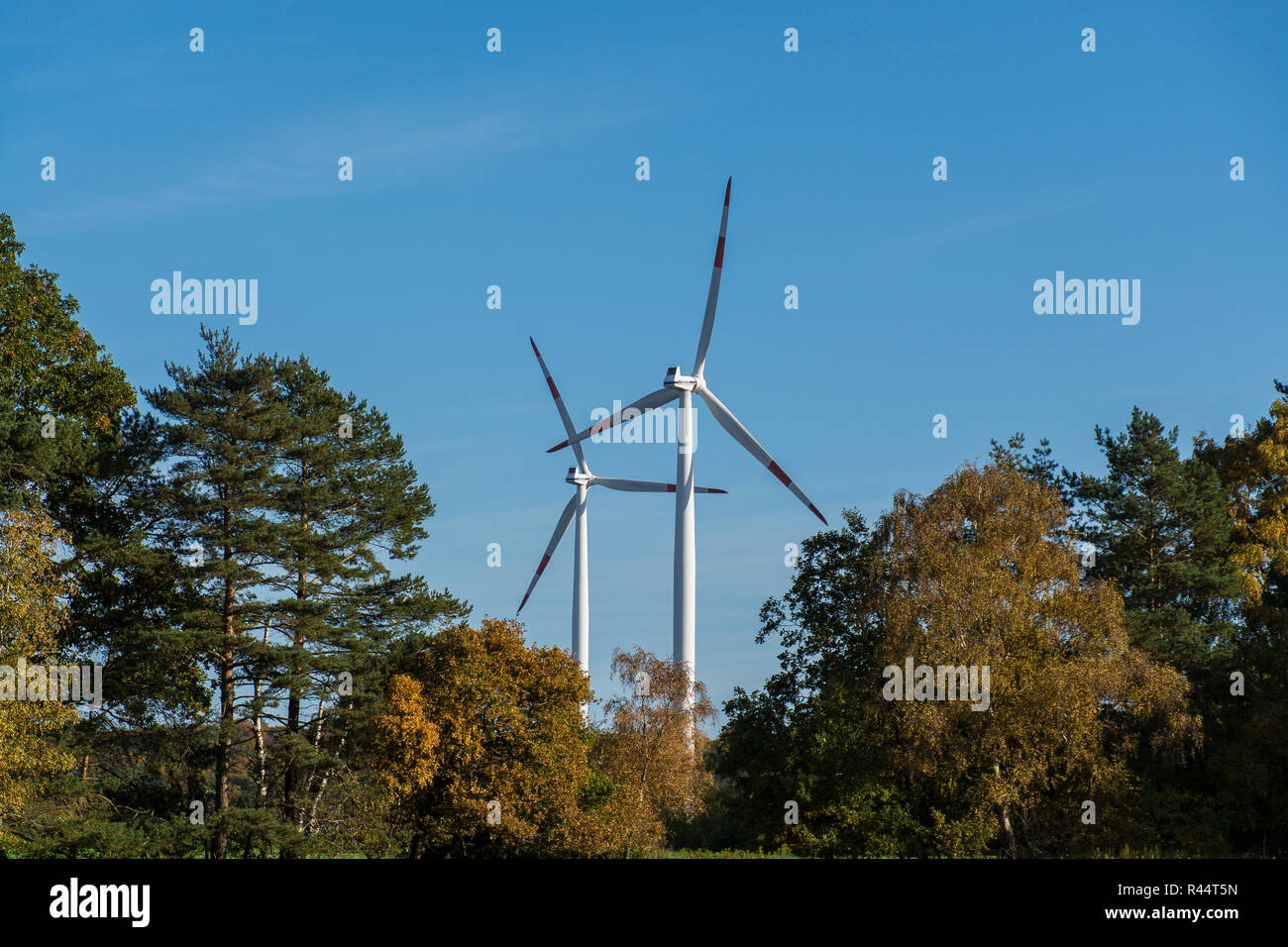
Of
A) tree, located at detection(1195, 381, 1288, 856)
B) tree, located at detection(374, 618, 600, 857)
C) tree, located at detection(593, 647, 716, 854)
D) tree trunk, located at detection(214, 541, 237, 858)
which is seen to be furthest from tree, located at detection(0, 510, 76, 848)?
tree, located at detection(1195, 381, 1288, 856)

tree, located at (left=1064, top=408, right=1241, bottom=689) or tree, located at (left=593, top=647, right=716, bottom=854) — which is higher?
tree, located at (left=1064, top=408, right=1241, bottom=689)

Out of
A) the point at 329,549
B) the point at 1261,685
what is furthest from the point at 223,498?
the point at 1261,685

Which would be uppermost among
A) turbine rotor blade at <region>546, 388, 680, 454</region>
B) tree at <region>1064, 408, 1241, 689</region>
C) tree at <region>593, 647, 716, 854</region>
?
turbine rotor blade at <region>546, 388, 680, 454</region>

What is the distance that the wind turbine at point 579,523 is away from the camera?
8325 centimetres

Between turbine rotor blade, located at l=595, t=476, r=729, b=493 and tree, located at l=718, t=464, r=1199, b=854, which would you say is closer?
tree, located at l=718, t=464, r=1199, b=854

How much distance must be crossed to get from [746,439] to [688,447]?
14.3ft

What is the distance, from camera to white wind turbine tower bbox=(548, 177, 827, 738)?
229ft

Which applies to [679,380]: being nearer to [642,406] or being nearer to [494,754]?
Answer: [642,406]

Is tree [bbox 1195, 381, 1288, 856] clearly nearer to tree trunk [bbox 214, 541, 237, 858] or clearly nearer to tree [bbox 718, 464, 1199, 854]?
tree [bbox 718, 464, 1199, 854]

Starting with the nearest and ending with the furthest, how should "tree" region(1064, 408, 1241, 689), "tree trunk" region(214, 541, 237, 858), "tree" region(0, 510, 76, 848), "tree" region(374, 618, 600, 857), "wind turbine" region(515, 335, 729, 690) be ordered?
1. "tree" region(0, 510, 76, 848)
2. "tree" region(374, 618, 600, 857)
3. "tree trunk" region(214, 541, 237, 858)
4. "tree" region(1064, 408, 1241, 689)
5. "wind turbine" region(515, 335, 729, 690)

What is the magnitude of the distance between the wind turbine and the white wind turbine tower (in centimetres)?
1264

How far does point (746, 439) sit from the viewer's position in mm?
69562

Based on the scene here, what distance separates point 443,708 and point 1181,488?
39.8 metres

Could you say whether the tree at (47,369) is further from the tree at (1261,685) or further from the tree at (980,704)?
the tree at (1261,685)
